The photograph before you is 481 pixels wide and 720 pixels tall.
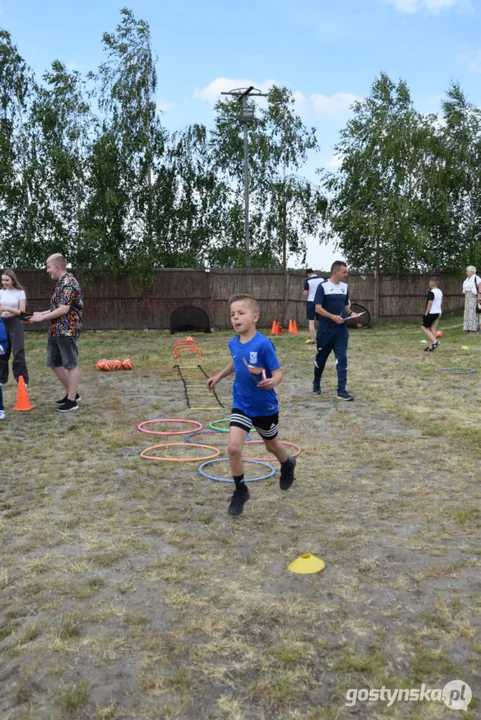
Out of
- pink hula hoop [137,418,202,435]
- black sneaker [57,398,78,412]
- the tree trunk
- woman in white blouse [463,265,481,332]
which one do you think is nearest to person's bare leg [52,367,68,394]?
black sneaker [57,398,78,412]

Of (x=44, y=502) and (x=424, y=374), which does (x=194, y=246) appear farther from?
(x=44, y=502)

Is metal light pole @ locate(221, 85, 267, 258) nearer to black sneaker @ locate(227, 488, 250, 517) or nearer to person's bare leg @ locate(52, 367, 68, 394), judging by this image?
person's bare leg @ locate(52, 367, 68, 394)

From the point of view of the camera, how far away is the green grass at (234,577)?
259cm

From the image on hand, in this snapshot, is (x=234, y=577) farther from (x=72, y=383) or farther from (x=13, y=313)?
(x=13, y=313)

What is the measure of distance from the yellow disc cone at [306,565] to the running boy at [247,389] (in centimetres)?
96

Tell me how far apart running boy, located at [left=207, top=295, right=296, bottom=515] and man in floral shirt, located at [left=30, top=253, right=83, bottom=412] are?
3876 mm

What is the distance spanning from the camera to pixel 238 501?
4676 millimetres

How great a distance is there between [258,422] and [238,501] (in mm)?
607

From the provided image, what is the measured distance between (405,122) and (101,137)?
12156mm

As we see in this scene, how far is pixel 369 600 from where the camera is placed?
3.27 m

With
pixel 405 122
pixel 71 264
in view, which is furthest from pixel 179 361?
pixel 405 122

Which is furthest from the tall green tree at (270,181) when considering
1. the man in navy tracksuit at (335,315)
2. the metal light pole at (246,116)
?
the man in navy tracksuit at (335,315)

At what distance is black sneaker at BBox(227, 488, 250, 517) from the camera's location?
4594 mm

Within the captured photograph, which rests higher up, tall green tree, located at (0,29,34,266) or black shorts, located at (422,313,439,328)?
tall green tree, located at (0,29,34,266)
